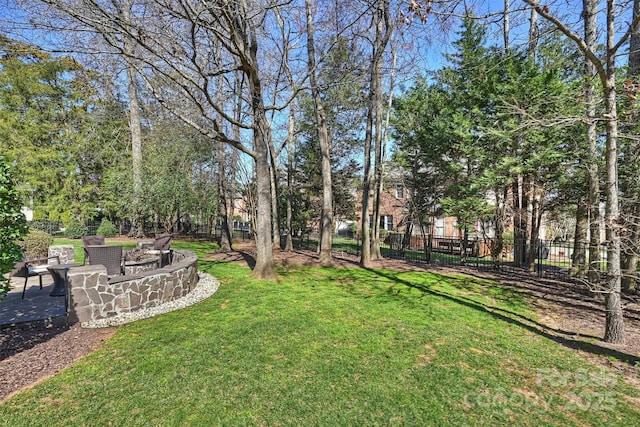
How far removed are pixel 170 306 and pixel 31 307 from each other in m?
2.19

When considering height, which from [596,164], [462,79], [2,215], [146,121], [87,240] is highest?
[146,121]

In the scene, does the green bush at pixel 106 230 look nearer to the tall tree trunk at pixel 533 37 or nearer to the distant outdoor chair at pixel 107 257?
the distant outdoor chair at pixel 107 257

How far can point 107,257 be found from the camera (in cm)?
597

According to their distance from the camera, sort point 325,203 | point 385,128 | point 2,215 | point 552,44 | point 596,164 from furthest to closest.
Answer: point 385,128, point 325,203, point 552,44, point 596,164, point 2,215

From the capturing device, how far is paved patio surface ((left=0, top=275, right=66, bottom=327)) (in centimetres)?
454

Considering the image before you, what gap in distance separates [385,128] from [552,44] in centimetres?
669

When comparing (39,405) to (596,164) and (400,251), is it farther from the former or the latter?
(400,251)

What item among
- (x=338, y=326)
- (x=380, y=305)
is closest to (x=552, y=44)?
(x=380, y=305)

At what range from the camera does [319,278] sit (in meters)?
8.95

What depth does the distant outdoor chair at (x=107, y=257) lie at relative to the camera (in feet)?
19.0

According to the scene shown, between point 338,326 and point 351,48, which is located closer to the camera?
point 338,326

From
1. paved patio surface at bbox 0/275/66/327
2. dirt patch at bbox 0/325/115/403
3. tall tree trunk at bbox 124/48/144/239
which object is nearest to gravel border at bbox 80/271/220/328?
dirt patch at bbox 0/325/115/403

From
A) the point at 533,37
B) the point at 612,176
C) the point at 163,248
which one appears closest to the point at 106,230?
the point at 163,248

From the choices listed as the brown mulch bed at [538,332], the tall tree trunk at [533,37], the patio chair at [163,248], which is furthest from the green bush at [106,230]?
the tall tree trunk at [533,37]
